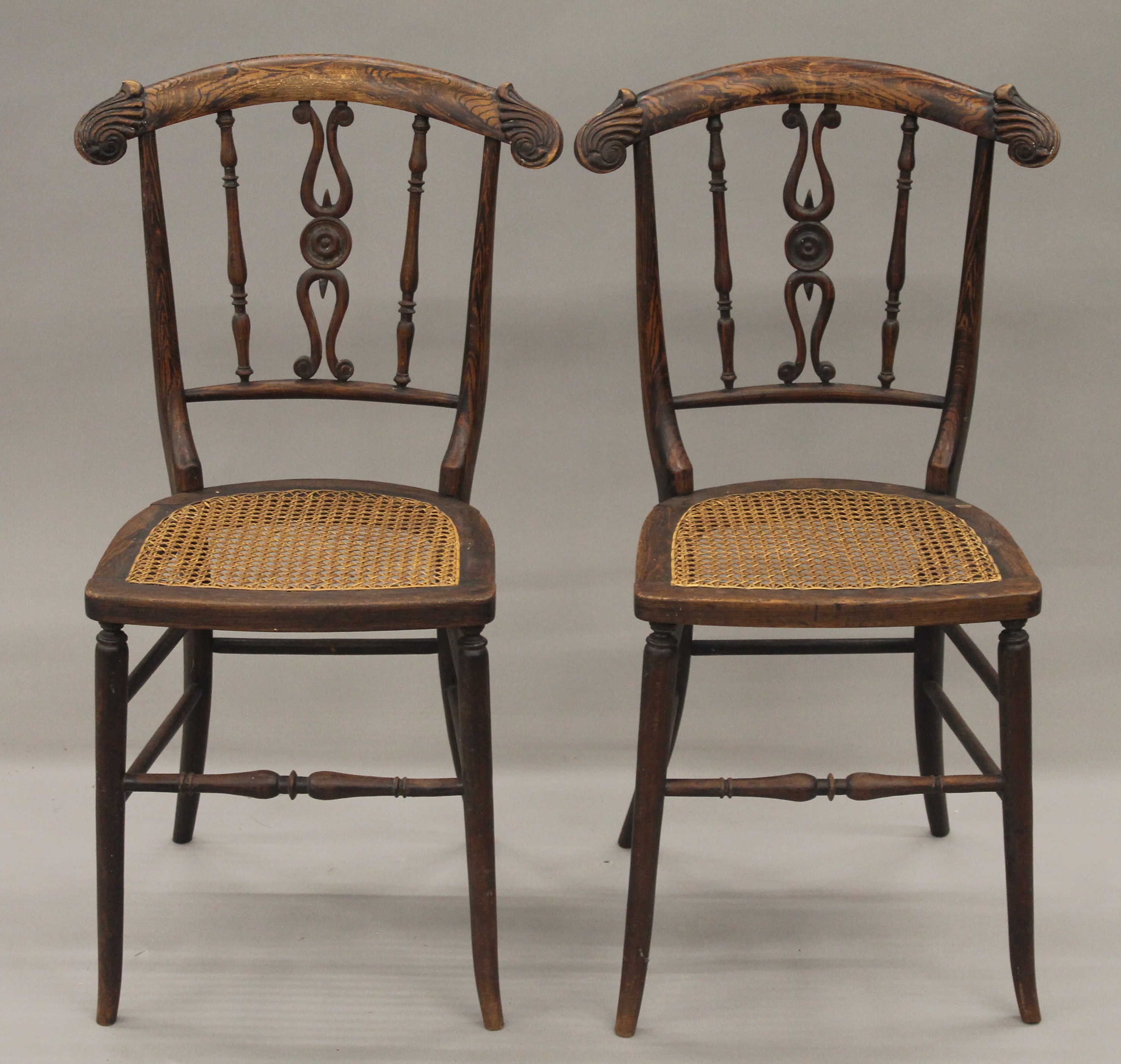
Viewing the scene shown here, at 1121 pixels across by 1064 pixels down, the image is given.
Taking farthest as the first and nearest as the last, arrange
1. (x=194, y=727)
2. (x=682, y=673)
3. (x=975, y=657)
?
1. (x=194, y=727)
2. (x=682, y=673)
3. (x=975, y=657)

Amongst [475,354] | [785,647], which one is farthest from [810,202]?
[785,647]

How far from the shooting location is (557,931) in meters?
2.24

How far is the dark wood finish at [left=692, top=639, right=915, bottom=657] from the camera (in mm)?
2219

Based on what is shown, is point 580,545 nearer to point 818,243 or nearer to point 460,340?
point 460,340

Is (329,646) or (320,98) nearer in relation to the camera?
(320,98)

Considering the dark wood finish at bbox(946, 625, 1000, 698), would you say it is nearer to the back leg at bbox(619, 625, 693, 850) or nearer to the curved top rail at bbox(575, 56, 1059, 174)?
the back leg at bbox(619, 625, 693, 850)

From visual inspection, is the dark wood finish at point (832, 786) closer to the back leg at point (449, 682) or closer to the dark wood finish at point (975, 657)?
the dark wood finish at point (975, 657)

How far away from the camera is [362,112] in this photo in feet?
8.37

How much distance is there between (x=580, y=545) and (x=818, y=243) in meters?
0.79

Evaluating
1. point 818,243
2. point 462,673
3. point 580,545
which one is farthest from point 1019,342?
point 462,673

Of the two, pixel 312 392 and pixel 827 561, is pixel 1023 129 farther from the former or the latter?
pixel 312 392

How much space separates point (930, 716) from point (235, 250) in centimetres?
126

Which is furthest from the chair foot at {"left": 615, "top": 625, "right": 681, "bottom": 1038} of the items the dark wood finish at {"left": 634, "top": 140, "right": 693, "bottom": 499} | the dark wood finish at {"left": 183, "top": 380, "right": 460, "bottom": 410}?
the dark wood finish at {"left": 183, "top": 380, "right": 460, "bottom": 410}

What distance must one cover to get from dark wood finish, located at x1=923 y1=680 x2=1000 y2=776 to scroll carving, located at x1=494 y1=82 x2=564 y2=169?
970 millimetres
